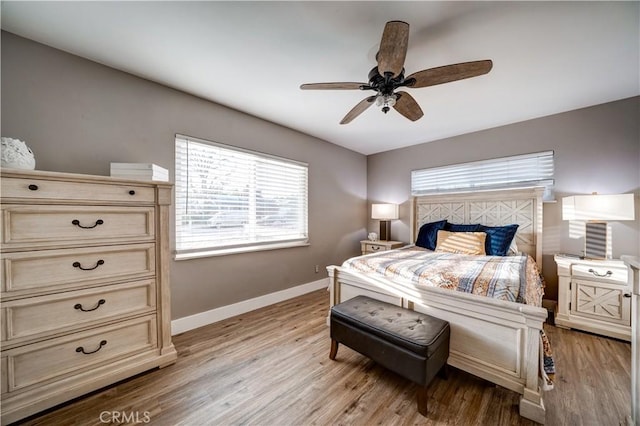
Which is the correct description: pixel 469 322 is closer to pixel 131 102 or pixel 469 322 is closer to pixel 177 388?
pixel 177 388

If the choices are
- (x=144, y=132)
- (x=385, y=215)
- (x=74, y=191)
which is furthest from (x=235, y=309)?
(x=385, y=215)

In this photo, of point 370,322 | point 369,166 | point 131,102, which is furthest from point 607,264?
point 131,102

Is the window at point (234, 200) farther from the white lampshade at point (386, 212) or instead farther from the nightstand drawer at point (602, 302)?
the nightstand drawer at point (602, 302)

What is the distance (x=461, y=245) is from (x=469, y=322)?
1568mm

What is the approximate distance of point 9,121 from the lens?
5.54 feet

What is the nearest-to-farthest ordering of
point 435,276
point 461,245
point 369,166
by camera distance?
1. point 435,276
2. point 461,245
3. point 369,166

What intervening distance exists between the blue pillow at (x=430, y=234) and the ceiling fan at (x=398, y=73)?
78.9 inches

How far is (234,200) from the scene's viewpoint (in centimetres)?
288

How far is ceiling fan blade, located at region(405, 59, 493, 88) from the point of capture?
1.48 metres

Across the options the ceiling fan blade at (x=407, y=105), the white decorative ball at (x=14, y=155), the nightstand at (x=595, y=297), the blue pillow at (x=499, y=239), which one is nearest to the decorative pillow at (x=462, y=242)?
the blue pillow at (x=499, y=239)

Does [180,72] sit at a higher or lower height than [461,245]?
higher

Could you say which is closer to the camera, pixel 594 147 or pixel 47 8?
pixel 47 8

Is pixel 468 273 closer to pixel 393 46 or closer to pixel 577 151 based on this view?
pixel 393 46

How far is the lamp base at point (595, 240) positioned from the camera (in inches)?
102
